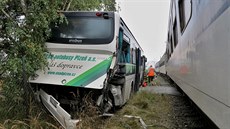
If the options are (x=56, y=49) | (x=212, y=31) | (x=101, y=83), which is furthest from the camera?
(x=56, y=49)

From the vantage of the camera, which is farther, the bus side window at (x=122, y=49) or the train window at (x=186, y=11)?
the bus side window at (x=122, y=49)

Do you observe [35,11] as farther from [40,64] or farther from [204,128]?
[204,128]

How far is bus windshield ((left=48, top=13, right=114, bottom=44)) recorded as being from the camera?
6938 mm

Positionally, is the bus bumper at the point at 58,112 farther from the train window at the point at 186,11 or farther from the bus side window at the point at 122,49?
A: the train window at the point at 186,11

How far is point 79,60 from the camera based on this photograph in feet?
21.7

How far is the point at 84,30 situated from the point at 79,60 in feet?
2.57

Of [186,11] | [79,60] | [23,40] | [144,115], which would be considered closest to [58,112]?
[79,60]

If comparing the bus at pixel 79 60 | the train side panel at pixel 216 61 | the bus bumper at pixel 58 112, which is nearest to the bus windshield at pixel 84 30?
the bus at pixel 79 60

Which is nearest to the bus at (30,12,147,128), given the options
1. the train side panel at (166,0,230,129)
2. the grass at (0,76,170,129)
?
the grass at (0,76,170,129)

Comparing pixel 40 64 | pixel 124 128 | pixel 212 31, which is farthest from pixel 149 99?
pixel 212 31

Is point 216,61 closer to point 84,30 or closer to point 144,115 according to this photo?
point 84,30

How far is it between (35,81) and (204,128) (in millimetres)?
4050

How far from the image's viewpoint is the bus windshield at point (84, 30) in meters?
6.94

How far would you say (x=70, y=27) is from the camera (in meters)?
7.07
